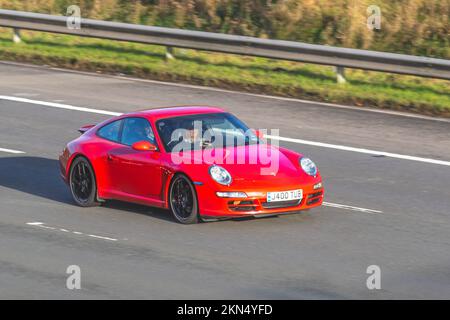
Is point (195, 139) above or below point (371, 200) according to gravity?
above

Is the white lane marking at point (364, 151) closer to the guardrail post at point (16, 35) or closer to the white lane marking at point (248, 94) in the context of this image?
the white lane marking at point (248, 94)

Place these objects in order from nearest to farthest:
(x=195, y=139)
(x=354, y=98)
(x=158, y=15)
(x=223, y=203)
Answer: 1. (x=223, y=203)
2. (x=195, y=139)
3. (x=354, y=98)
4. (x=158, y=15)

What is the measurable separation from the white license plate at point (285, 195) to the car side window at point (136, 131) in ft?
6.11

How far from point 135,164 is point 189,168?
1.00m

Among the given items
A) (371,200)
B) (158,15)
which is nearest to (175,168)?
(371,200)

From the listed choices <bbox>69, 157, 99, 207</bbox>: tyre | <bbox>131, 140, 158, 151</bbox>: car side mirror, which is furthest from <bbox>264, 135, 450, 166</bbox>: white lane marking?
<bbox>131, 140, 158, 151</bbox>: car side mirror

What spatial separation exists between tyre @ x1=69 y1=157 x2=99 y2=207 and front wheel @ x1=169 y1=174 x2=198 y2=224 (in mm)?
1512

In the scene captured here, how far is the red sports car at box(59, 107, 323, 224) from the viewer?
13391 millimetres

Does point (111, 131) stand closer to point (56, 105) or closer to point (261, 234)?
point (261, 234)

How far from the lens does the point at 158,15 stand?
3078 centimetres

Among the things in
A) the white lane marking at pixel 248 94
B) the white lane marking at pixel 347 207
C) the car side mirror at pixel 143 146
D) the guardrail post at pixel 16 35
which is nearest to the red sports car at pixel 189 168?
the car side mirror at pixel 143 146

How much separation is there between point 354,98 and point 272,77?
2458 mm

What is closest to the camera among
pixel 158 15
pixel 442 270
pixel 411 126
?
pixel 442 270
